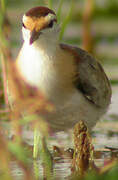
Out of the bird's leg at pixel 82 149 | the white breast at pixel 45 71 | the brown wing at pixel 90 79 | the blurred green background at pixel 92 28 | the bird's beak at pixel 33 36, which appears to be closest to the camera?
the bird's beak at pixel 33 36

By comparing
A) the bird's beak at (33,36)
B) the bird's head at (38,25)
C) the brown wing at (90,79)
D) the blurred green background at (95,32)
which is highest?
the blurred green background at (95,32)

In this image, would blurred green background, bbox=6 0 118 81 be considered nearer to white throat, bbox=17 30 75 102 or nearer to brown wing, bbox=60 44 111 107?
brown wing, bbox=60 44 111 107


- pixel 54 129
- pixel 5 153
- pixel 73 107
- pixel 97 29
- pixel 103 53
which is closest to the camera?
pixel 5 153

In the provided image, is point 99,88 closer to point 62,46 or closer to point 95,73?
point 95,73

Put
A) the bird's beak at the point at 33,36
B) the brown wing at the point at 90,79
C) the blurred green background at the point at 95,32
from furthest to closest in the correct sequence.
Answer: the blurred green background at the point at 95,32 < the brown wing at the point at 90,79 < the bird's beak at the point at 33,36

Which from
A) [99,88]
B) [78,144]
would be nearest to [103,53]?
Result: [99,88]

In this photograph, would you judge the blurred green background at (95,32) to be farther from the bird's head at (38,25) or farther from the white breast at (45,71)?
the bird's head at (38,25)

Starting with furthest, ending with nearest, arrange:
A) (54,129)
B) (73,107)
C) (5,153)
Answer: (54,129) < (73,107) < (5,153)

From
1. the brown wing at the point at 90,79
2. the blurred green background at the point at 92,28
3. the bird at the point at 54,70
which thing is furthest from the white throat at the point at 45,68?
the blurred green background at the point at 92,28
